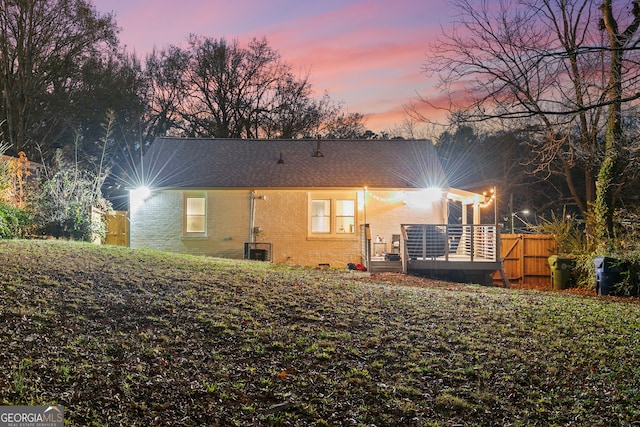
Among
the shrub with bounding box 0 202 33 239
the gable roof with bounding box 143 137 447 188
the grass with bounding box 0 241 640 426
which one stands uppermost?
the gable roof with bounding box 143 137 447 188

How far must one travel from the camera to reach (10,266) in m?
9.12

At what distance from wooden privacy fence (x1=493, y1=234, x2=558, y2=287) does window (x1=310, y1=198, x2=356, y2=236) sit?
5.16m

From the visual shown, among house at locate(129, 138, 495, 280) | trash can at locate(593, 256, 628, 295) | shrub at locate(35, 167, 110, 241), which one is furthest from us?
house at locate(129, 138, 495, 280)

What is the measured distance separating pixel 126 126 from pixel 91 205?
57.5 feet

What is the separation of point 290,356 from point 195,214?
14.2m

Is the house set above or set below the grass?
above

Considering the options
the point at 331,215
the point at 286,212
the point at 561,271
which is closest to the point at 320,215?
the point at 331,215

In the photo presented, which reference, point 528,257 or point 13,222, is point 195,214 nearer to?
point 13,222

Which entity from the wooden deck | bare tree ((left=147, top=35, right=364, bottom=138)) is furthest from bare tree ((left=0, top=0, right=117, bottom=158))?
the wooden deck

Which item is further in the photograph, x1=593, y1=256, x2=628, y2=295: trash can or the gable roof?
the gable roof

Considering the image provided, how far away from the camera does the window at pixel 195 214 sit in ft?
64.5

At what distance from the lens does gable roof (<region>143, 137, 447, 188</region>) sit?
1989 cm

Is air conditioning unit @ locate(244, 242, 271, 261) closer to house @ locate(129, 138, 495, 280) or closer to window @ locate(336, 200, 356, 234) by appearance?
house @ locate(129, 138, 495, 280)

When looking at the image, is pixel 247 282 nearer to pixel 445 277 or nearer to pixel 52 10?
pixel 445 277
